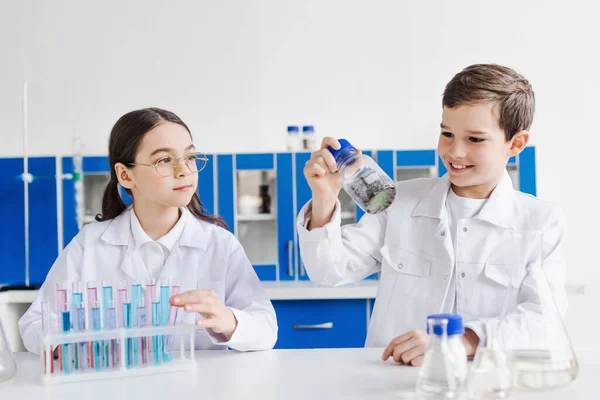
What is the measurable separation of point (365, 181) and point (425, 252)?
0.33 meters

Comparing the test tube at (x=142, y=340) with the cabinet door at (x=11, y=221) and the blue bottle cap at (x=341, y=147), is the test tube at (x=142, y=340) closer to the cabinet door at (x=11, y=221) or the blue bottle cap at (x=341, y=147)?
the blue bottle cap at (x=341, y=147)

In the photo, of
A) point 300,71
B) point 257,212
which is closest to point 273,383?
point 257,212

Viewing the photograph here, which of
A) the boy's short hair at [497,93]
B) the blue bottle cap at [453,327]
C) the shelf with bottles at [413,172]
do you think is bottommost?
the blue bottle cap at [453,327]

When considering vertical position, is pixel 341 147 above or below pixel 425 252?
above

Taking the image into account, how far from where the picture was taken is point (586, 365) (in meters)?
1.24

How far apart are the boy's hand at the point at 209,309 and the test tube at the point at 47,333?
22 centimetres

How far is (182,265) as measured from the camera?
1.66 m

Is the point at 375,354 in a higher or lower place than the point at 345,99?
lower

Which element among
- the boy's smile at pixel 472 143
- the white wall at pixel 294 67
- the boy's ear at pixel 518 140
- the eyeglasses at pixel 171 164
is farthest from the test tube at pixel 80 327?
the white wall at pixel 294 67

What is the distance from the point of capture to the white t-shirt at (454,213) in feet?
5.05

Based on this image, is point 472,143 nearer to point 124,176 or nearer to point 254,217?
point 124,176

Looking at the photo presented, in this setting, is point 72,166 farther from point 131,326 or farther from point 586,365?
point 586,365

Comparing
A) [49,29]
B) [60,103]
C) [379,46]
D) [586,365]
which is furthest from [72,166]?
[586,365]

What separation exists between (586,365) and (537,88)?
10.1 feet
